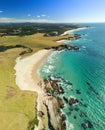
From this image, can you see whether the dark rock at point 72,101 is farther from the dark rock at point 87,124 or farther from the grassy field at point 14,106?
the grassy field at point 14,106

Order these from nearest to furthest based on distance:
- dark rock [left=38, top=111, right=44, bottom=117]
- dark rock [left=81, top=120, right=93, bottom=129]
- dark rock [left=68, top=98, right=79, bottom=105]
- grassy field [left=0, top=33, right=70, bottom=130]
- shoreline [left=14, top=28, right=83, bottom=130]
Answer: grassy field [left=0, top=33, right=70, bottom=130]
dark rock [left=81, top=120, right=93, bottom=129]
shoreline [left=14, top=28, right=83, bottom=130]
dark rock [left=38, top=111, right=44, bottom=117]
dark rock [left=68, top=98, right=79, bottom=105]

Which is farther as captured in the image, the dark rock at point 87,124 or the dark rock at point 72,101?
the dark rock at point 72,101

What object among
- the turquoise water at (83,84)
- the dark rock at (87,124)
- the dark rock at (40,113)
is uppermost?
the dark rock at (40,113)

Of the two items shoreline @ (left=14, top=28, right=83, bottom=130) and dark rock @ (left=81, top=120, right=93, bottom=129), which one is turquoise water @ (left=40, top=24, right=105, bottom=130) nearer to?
dark rock @ (left=81, top=120, right=93, bottom=129)

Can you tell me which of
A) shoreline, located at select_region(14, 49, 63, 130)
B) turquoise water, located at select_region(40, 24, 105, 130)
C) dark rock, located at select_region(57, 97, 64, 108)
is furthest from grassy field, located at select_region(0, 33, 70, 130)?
turquoise water, located at select_region(40, 24, 105, 130)

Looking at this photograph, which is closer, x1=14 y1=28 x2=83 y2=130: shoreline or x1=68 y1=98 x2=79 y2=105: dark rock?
x1=14 y1=28 x2=83 y2=130: shoreline

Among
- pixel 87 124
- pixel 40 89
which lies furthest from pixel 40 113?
pixel 40 89

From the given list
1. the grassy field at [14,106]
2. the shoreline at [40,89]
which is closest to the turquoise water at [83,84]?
the shoreline at [40,89]

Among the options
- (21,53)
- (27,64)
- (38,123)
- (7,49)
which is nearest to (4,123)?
(38,123)

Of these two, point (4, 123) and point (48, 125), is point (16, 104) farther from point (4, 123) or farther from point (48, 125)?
point (48, 125)
